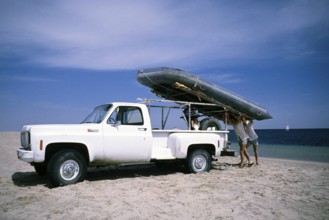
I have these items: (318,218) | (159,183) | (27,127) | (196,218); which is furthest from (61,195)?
(318,218)

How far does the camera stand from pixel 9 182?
7312 millimetres

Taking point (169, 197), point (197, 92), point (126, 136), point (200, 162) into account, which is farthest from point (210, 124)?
point (169, 197)

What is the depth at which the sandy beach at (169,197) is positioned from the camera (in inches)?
185

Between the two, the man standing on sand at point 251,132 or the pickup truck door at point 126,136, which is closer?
the pickup truck door at point 126,136

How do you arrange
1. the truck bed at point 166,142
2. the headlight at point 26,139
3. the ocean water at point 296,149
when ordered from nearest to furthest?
Result: the headlight at point 26,139
the truck bed at point 166,142
the ocean water at point 296,149

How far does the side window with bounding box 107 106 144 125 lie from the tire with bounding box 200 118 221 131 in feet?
9.34

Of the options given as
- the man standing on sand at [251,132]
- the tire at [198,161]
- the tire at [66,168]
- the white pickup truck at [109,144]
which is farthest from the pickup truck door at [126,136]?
the man standing on sand at [251,132]

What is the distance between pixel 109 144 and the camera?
712 centimetres

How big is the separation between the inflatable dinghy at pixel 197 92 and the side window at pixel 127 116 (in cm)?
171

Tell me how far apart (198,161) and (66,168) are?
13.1ft

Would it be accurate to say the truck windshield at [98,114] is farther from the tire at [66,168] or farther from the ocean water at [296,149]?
the ocean water at [296,149]

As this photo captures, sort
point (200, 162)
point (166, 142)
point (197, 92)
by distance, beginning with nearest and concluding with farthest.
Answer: point (166, 142)
point (200, 162)
point (197, 92)

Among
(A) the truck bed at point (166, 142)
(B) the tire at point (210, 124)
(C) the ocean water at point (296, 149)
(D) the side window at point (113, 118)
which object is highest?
(D) the side window at point (113, 118)

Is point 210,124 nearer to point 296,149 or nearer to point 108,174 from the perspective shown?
point 108,174
